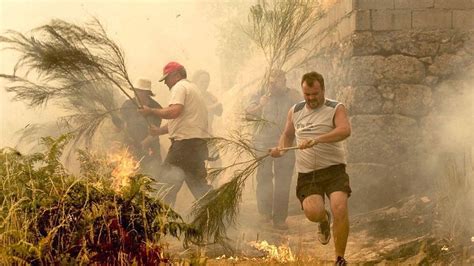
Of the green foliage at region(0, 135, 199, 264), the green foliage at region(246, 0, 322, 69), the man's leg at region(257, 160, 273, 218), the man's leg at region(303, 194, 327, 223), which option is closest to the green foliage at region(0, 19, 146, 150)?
the man's leg at region(257, 160, 273, 218)

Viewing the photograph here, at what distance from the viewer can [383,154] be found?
9.66 meters

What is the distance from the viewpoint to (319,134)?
634 centimetres

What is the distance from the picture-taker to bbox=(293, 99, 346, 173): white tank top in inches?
249

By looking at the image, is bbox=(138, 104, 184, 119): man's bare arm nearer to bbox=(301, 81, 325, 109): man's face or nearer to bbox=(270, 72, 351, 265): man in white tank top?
bbox=(270, 72, 351, 265): man in white tank top

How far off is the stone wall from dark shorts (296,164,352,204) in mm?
3350

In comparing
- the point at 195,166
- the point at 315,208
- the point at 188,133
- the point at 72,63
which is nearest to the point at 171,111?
the point at 188,133

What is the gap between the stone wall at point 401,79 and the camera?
9648 millimetres

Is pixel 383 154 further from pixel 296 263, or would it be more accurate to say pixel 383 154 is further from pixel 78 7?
pixel 78 7

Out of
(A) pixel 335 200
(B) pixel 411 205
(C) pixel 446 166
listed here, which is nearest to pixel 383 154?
(B) pixel 411 205

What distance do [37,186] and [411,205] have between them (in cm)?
536

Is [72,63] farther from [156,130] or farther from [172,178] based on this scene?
[172,178]

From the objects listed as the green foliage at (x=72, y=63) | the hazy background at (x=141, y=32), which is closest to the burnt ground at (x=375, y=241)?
the green foliage at (x=72, y=63)

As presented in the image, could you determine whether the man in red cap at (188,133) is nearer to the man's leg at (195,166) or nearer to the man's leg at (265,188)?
the man's leg at (195,166)

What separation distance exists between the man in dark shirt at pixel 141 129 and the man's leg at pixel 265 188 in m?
1.34
